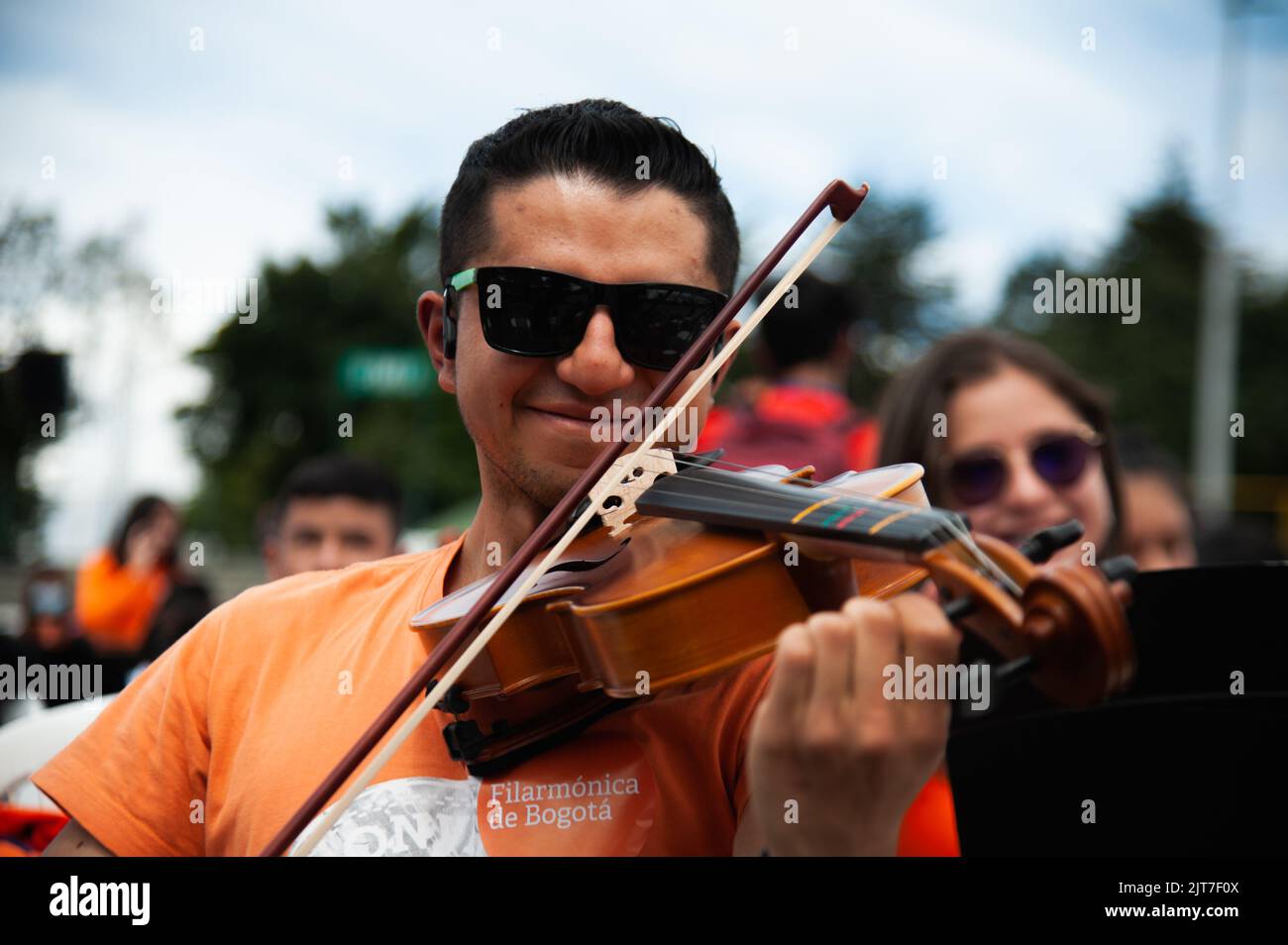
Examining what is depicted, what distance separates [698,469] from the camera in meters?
1.82

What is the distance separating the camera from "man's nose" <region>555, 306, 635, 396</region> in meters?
1.72

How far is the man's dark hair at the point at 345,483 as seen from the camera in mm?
4281

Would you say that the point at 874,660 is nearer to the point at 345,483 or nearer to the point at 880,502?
the point at 880,502

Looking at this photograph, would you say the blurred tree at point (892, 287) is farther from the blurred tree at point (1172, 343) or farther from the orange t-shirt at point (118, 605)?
the orange t-shirt at point (118, 605)

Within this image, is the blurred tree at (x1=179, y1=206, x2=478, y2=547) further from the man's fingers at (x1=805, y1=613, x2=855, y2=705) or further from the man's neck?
the man's fingers at (x1=805, y1=613, x2=855, y2=705)

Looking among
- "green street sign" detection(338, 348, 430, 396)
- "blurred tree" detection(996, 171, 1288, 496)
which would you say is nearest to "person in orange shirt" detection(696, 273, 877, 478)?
"green street sign" detection(338, 348, 430, 396)

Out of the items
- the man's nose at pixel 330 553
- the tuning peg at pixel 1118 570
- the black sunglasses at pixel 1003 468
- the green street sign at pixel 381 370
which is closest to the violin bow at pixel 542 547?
the tuning peg at pixel 1118 570

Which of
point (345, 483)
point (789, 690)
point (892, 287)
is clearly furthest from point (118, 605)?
point (892, 287)

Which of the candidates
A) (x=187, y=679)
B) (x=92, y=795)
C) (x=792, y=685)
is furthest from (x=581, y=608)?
(x=92, y=795)

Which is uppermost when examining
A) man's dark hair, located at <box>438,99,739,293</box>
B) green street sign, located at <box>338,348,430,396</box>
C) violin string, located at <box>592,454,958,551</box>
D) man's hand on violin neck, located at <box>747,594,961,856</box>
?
green street sign, located at <box>338,348,430,396</box>

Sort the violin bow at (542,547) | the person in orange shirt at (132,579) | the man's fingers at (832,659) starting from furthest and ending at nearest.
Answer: the person in orange shirt at (132,579) → the violin bow at (542,547) → the man's fingers at (832,659)

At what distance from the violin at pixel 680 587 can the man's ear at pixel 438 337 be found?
16.0 inches
